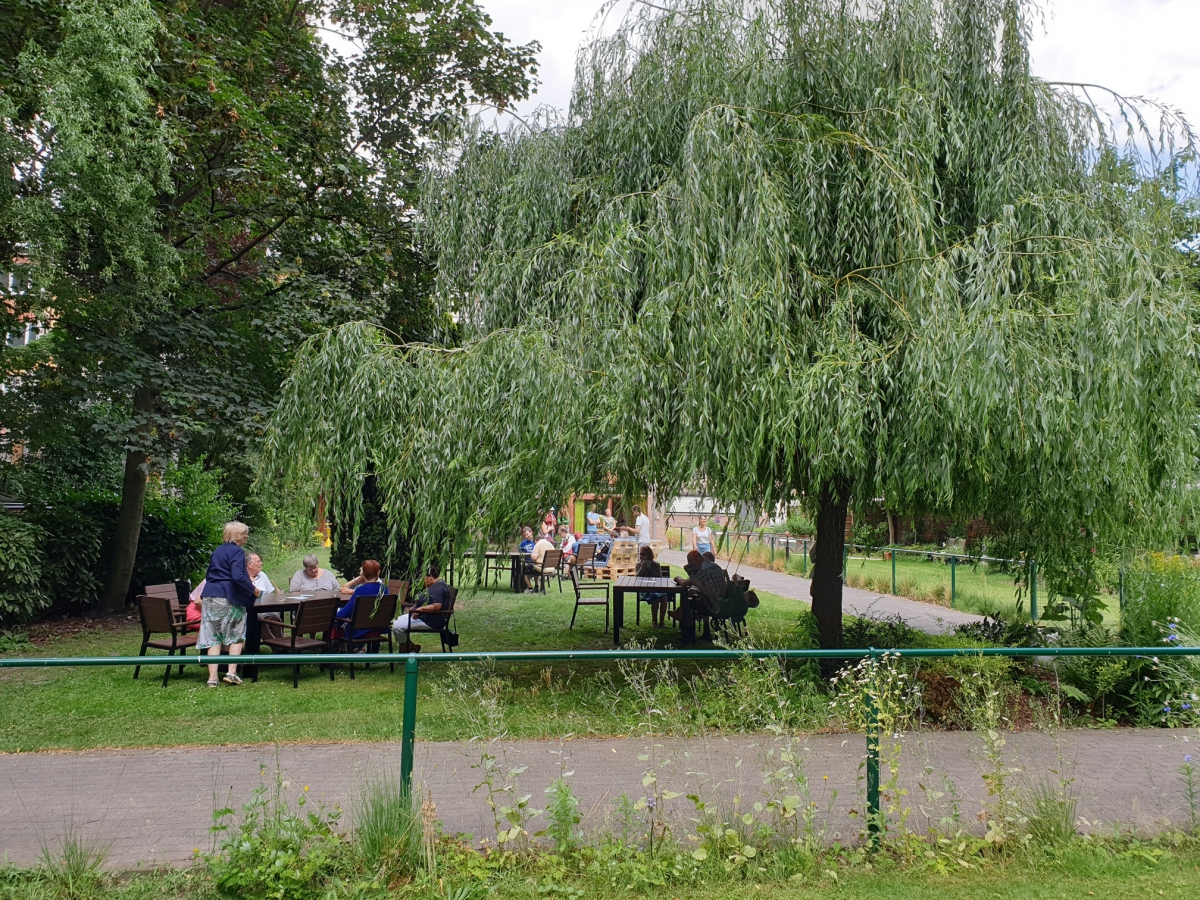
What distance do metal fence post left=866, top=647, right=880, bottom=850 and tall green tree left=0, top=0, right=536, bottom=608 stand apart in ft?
28.1

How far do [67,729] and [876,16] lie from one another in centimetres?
873

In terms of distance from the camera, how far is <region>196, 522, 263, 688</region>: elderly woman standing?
845 cm

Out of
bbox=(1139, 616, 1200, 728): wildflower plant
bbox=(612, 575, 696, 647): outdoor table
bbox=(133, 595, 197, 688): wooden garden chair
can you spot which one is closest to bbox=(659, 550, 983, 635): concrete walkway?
bbox=(612, 575, 696, 647): outdoor table

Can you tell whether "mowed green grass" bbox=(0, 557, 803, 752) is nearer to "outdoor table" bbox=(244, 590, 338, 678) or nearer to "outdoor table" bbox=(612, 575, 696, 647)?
"outdoor table" bbox=(244, 590, 338, 678)

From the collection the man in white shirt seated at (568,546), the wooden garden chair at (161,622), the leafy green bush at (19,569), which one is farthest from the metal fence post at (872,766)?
the man in white shirt seated at (568,546)

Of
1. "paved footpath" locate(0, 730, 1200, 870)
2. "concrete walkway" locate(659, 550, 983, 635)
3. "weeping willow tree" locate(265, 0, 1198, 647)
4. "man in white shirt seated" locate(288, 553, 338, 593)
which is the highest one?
"weeping willow tree" locate(265, 0, 1198, 647)

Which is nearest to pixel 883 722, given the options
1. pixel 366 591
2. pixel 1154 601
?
pixel 1154 601

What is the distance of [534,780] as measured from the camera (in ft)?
14.2

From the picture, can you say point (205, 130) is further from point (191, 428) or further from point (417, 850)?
point (417, 850)

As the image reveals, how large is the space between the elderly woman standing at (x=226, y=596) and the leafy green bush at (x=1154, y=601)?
8.72m

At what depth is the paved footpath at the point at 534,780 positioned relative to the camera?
3.94 meters

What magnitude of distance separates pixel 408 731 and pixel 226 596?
4.98m

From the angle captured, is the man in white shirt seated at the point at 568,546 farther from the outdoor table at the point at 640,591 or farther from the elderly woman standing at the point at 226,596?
the elderly woman standing at the point at 226,596

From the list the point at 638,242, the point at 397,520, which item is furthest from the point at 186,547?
the point at 638,242
